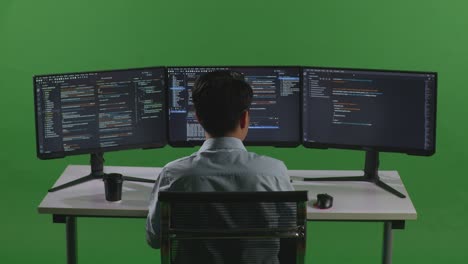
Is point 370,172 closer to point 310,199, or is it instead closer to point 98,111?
point 310,199

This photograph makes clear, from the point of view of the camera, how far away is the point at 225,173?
3.07m

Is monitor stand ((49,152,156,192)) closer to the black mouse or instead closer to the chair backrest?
the black mouse

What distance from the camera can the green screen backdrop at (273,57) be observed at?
5.26 meters

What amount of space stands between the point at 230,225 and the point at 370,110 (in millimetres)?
1452

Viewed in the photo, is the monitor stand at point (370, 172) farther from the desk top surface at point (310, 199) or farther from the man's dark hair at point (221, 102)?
the man's dark hair at point (221, 102)

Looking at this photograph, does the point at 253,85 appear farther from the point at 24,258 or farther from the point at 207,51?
the point at 24,258

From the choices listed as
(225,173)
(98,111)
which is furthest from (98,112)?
(225,173)

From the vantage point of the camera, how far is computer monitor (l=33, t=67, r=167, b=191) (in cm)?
417

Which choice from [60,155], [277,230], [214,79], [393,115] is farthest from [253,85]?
[277,230]

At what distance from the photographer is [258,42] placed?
530cm

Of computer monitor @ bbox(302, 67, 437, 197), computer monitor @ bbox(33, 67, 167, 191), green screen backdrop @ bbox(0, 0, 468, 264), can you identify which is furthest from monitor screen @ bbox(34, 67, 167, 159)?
green screen backdrop @ bbox(0, 0, 468, 264)

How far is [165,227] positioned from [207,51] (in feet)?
8.07

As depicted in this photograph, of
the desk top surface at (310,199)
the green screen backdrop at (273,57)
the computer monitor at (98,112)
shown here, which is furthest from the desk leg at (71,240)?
the green screen backdrop at (273,57)

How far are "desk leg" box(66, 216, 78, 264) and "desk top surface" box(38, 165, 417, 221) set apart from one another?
0.47 feet
